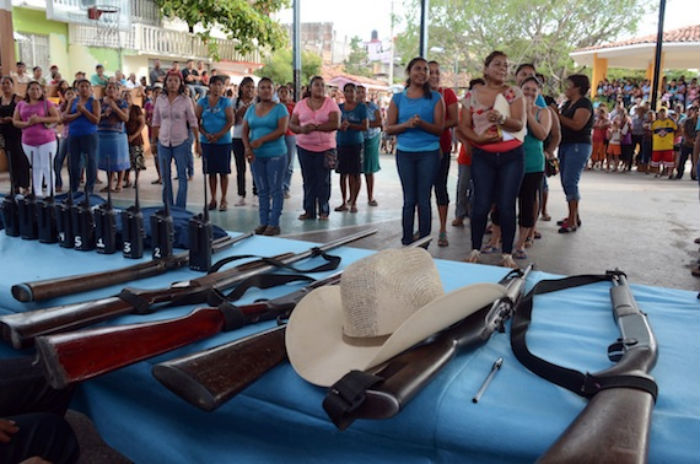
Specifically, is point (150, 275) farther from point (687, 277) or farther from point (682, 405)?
point (687, 277)

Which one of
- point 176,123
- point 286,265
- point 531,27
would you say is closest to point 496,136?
point 286,265

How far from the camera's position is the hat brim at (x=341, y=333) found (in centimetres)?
138

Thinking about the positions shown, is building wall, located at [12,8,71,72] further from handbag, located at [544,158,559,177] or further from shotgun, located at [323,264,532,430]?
shotgun, located at [323,264,532,430]

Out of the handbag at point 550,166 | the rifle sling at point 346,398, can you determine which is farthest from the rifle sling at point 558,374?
the handbag at point 550,166

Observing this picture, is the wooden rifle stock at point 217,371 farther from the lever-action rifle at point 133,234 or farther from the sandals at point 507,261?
the sandals at point 507,261

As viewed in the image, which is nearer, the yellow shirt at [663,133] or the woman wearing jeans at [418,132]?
the woman wearing jeans at [418,132]

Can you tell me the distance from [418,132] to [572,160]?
2186 mm

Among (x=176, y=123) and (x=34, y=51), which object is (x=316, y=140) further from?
(x=34, y=51)

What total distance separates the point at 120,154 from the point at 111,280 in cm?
744

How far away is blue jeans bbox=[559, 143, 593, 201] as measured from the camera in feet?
21.1

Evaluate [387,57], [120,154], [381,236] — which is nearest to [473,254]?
[381,236]

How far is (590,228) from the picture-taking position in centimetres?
721

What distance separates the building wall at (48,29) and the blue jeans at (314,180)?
18172 millimetres

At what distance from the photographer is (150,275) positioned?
7.77 ft
